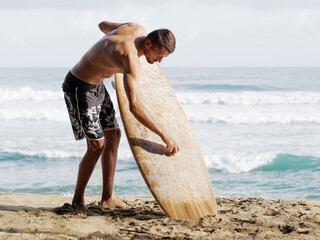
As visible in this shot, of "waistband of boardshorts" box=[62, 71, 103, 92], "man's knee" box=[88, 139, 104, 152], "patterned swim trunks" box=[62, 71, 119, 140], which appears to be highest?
"waistband of boardshorts" box=[62, 71, 103, 92]

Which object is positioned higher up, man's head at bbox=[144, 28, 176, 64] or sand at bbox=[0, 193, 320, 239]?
man's head at bbox=[144, 28, 176, 64]

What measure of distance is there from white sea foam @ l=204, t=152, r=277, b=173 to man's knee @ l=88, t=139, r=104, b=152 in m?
3.46

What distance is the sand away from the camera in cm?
287

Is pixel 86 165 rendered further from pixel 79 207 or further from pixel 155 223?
pixel 155 223

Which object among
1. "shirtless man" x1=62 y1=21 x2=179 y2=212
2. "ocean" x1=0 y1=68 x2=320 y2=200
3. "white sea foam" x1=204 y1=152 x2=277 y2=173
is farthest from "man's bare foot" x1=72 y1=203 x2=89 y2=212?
"white sea foam" x1=204 y1=152 x2=277 y2=173

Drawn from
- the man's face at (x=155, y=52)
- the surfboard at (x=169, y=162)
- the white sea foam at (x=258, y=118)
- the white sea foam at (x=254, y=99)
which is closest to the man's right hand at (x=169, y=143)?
the surfboard at (x=169, y=162)

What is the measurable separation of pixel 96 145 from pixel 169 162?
0.63 m

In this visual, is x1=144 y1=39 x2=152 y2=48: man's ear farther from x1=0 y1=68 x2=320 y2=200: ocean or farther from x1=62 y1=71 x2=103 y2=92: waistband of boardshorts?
x1=0 y1=68 x2=320 y2=200: ocean

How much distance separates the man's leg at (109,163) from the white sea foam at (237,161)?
123 inches

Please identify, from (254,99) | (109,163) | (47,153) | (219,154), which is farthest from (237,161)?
(254,99)

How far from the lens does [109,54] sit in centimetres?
297

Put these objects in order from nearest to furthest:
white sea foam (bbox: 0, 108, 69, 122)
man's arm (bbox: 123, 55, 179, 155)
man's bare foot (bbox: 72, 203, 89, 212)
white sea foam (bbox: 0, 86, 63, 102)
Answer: man's arm (bbox: 123, 55, 179, 155)
man's bare foot (bbox: 72, 203, 89, 212)
white sea foam (bbox: 0, 108, 69, 122)
white sea foam (bbox: 0, 86, 63, 102)

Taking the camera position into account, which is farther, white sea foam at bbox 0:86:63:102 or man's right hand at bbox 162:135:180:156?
white sea foam at bbox 0:86:63:102

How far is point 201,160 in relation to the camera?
3707mm
